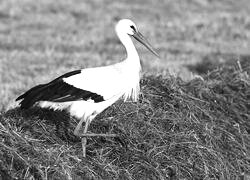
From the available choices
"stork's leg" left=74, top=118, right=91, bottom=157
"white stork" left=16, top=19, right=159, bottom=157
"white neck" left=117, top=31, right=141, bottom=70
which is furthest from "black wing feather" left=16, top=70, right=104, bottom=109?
"white neck" left=117, top=31, right=141, bottom=70

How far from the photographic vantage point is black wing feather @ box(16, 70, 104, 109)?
17.4 ft

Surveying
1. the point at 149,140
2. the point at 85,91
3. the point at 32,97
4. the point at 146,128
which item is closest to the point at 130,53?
the point at 85,91

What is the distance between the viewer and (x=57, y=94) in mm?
5332

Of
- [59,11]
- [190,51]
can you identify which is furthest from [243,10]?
[190,51]

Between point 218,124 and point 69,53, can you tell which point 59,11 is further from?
point 218,124

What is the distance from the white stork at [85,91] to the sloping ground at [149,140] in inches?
8.3

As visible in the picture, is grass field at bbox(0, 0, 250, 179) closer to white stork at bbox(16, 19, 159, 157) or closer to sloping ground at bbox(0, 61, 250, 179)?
sloping ground at bbox(0, 61, 250, 179)

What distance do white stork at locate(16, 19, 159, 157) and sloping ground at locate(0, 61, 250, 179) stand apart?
210mm

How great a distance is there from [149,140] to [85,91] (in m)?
0.75

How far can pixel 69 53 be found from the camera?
1259cm

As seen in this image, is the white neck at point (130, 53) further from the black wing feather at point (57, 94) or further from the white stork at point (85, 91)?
the black wing feather at point (57, 94)

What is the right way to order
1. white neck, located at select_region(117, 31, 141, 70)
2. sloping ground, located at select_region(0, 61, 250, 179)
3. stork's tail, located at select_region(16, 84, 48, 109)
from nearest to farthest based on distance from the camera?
sloping ground, located at select_region(0, 61, 250, 179), stork's tail, located at select_region(16, 84, 48, 109), white neck, located at select_region(117, 31, 141, 70)

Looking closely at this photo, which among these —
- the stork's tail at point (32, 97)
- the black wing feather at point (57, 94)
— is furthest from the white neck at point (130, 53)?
the stork's tail at point (32, 97)

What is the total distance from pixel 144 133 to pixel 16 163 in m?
1.42
